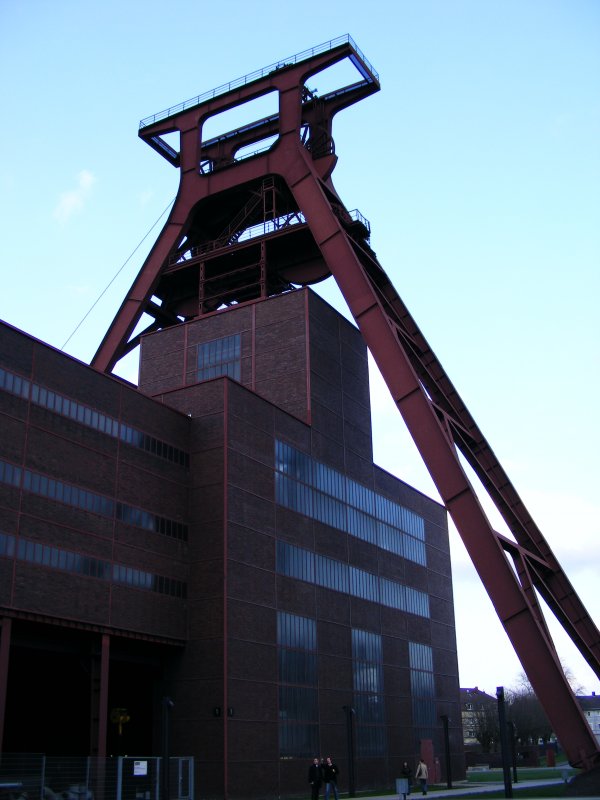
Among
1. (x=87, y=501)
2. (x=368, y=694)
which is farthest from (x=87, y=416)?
(x=368, y=694)

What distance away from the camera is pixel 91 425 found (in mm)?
31250

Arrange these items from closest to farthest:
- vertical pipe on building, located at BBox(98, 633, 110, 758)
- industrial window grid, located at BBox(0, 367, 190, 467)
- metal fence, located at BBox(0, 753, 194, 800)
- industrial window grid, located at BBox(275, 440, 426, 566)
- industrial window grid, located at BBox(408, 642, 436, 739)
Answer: metal fence, located at BBox(0, 753, 194, 800) < industrial window grid, located at BBox(0, 367, 190, 467) < vertical pipe on building, located at BBox(98, 633, 110, 758) < industrial window grid, located at BBox(275, 440, 426, 566) < industrial window grid, located at BBox(408, 642, 436, 739)

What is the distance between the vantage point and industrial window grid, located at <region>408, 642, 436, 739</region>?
151ft

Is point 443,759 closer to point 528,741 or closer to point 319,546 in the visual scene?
point 319,546

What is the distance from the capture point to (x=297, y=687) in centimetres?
3584

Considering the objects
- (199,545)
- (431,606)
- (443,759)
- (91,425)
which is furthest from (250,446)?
(443,759)

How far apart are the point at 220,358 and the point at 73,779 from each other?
966 inches

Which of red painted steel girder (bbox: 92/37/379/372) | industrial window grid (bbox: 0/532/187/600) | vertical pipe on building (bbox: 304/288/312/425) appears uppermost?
red painted steel girder (bbox: 92/37/379/372)

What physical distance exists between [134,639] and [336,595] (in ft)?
39.4

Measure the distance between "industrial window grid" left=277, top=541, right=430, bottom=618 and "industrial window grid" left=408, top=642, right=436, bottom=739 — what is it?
2.19 meters

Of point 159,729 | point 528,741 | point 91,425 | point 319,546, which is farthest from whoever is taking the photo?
point 528,741

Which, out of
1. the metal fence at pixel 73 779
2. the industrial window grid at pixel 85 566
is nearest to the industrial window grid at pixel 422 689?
the industrial window grid at pixel 85 566

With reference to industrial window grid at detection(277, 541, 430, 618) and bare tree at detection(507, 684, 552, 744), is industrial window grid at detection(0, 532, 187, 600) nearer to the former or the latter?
industrial window grid at detection(277, 541, 430, 618)

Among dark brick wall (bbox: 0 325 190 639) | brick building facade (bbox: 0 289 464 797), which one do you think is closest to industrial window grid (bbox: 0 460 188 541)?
brick building facade (bbox: 0 289 464 797)
